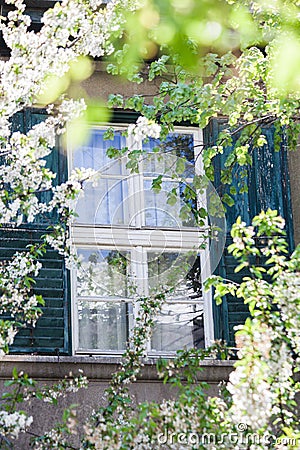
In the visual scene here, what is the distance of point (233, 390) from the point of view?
516 centimetres

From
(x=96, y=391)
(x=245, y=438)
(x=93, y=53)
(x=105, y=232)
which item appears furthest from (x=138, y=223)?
(x=245, y=438)

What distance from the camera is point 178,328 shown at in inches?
311

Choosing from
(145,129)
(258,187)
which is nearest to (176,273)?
(258,187)

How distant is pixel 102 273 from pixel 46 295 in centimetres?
56

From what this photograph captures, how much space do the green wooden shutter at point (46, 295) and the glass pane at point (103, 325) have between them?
8.1 inches

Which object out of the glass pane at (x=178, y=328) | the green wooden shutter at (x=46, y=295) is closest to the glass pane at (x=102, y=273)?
the green wooden shutter at (x=46, y=295)

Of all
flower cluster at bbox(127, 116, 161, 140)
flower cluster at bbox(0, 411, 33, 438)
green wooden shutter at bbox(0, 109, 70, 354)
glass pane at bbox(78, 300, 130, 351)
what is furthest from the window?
flower cluster at bbox(0, 411, 33, 438)

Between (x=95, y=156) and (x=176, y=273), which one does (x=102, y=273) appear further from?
(x=95, y=156)

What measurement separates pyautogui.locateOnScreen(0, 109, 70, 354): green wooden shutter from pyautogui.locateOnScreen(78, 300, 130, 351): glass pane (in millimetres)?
205

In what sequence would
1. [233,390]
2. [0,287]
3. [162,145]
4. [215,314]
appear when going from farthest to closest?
[162,145]
[215,314]
[0,287]
[233,390]

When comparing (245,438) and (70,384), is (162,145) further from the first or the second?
(245,438)

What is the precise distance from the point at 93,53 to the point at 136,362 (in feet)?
6.46

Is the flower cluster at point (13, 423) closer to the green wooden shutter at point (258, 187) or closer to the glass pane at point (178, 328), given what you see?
the glass pane at point (178, 328)

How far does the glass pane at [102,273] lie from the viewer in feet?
25.8
